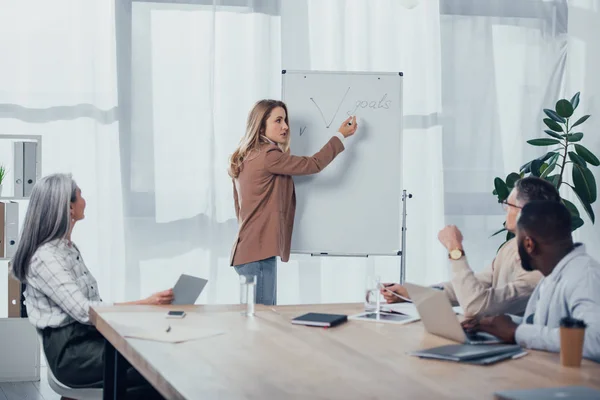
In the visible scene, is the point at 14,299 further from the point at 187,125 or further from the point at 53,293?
the point at 53,293

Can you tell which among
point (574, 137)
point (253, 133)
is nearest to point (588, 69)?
point (574, 137)

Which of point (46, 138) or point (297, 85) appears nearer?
point (297, 85)

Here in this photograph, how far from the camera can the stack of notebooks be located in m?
2.03

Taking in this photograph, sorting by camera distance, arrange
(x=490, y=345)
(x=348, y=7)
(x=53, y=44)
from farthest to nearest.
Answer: (x=348, y=7)
(x=53, y=44)
(x=490, y=345)

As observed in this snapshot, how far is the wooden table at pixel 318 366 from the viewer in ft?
5.74

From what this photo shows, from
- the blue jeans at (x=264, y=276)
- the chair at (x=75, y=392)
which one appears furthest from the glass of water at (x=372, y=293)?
the blue jeans at (x=264, y=276)

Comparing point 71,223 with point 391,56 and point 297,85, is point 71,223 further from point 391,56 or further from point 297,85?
point 391,56

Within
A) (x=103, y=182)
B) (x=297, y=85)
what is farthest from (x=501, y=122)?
(x=103, y=182)

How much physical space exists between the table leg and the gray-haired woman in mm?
48

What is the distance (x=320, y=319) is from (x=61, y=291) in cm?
93

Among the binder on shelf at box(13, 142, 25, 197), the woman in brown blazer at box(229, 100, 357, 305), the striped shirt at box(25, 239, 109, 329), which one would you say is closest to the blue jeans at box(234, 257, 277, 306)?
the woman in brown blazer at box(229, 100, 357, 305)

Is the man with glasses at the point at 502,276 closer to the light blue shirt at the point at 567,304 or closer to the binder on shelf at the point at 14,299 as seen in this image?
the light blue shirt at the point at 567,304

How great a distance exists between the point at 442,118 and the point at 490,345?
357 cm

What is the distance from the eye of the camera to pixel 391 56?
5.50 metres
